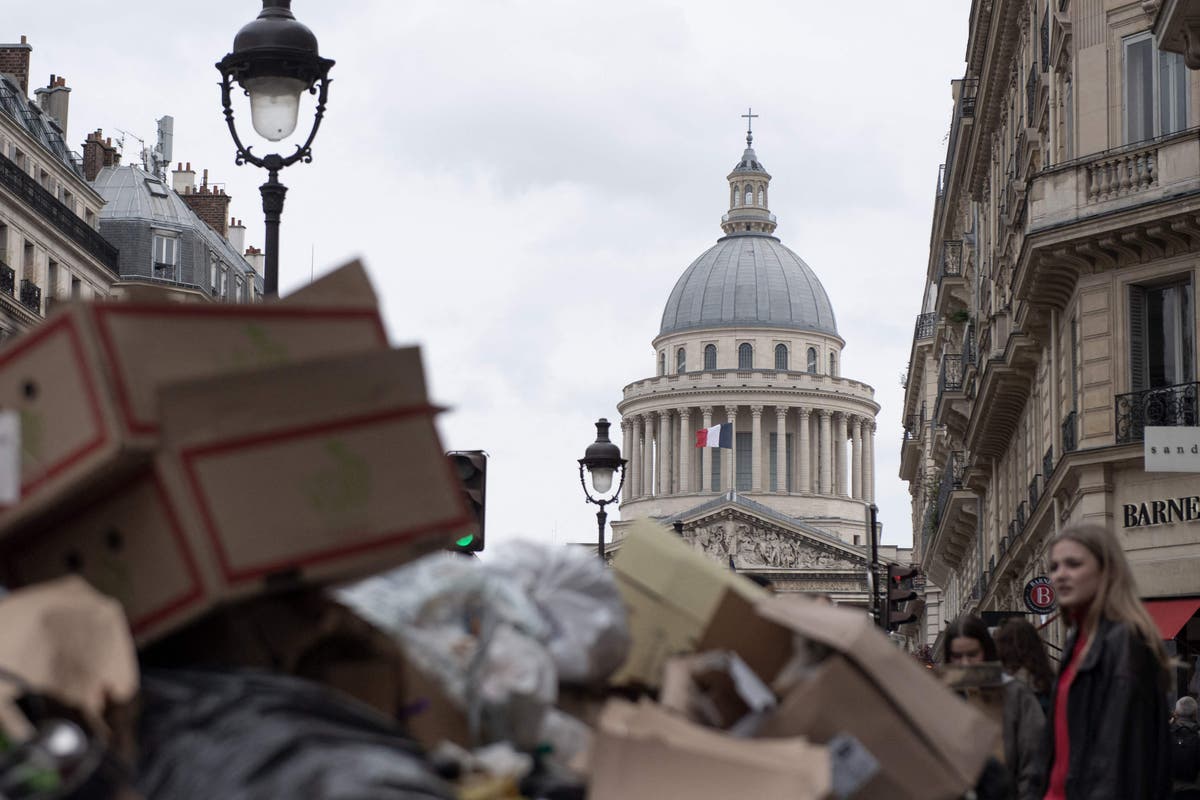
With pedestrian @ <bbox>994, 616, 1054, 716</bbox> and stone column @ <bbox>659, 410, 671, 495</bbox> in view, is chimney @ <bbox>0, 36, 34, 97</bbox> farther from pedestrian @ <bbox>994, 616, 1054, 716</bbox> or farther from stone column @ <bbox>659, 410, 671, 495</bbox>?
stone column @ <bbox>659, 410, 671, 495</bbox>

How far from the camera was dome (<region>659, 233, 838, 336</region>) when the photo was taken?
133m

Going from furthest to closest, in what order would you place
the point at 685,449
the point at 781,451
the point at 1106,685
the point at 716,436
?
the point at 781,451, the point at 685,449, the point at 716,436, the point at 1106,685

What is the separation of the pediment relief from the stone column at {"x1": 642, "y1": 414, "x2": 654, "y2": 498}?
46.7ft

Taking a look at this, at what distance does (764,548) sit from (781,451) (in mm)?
14759

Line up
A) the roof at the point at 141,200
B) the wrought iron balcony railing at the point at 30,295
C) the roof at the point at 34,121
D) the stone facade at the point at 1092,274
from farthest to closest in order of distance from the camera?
1. the roof at the point at 141,200
2. the roof at the point at 34,121
3. the wrought iron balcony railing at the point at 30,295
4. the stone facade at the point at 1092,274

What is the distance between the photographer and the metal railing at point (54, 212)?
41500mm

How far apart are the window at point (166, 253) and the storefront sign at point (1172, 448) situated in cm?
3961

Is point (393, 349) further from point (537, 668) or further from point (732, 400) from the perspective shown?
point (732, 400)

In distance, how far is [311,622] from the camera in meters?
3.66

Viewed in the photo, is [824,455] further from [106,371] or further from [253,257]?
[106,371]

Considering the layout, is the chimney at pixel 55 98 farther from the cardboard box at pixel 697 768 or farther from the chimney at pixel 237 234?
the cardboard box at pixel 697 768

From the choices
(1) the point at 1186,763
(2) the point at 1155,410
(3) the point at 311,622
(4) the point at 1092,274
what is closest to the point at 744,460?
(4) the point at 1092,274

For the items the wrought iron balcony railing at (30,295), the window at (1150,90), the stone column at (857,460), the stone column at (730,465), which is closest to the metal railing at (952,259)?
the wrought iron balcony railing at (30,295)

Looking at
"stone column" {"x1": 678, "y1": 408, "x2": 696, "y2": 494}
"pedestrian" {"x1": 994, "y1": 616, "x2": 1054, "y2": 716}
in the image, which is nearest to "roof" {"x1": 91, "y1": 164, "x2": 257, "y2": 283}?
"pedestrian" {"x1": 994, "y1": 616, "x2": 1054, "y2": 716}
